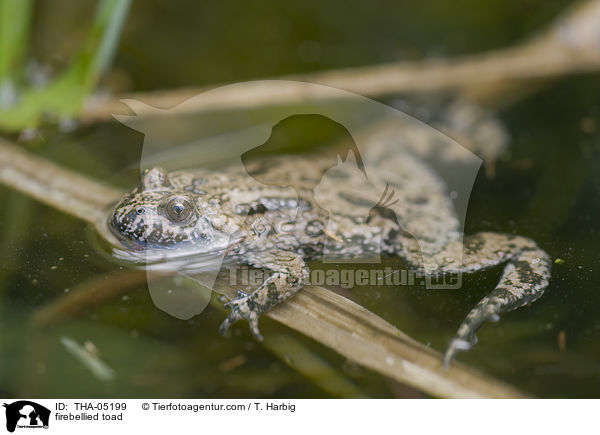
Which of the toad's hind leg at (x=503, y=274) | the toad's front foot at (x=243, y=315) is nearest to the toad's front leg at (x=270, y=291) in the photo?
the toad's front foot at (x=243, y=315)

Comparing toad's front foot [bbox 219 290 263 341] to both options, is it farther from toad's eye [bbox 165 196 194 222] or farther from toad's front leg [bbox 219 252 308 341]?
toad's eye [bbox 165 196 194 222]

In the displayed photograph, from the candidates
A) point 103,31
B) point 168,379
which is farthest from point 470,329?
point 103,31

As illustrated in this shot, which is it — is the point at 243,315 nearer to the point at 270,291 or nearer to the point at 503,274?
the point at 270,291

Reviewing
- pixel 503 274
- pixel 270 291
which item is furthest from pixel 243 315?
pixel 503 274
